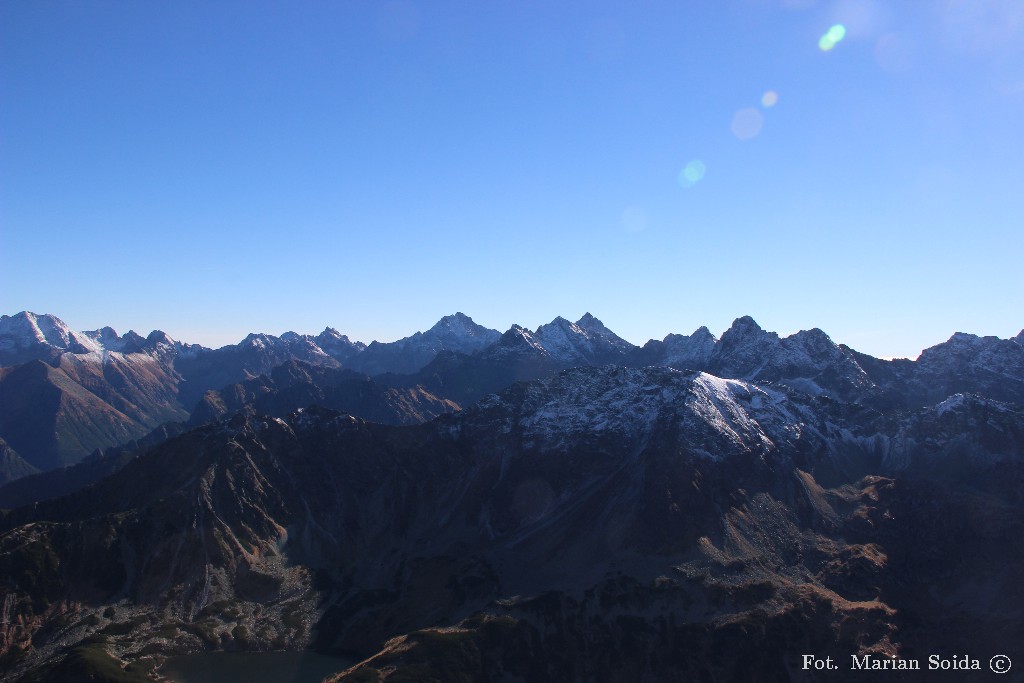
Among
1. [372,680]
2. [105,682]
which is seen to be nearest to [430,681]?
[372,680]

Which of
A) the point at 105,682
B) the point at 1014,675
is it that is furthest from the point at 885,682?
the point at 105,682

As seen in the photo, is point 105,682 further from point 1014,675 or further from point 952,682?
point 1014,675

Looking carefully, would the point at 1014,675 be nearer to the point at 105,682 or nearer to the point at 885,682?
the point at 885,682

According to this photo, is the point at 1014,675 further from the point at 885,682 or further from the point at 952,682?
the point at 885,682

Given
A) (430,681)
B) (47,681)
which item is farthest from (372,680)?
(47,681)

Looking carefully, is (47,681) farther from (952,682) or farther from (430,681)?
(952,682)

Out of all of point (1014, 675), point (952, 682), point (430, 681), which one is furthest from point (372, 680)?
point (1014, 675)

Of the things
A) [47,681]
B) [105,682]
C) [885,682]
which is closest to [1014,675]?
[885,682]
